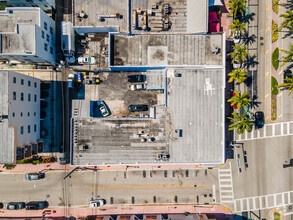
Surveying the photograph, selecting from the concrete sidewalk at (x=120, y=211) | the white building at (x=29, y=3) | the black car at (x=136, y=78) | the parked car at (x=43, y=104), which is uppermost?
the white building at (x=29, y=3)

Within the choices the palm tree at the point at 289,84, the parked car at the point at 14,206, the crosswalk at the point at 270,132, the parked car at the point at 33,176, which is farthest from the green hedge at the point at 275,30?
the parked car at the point at 14,206

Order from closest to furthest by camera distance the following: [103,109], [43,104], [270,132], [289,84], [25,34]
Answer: [25,34] < [289,84] < [103,109] < [43,104] < [270,132]

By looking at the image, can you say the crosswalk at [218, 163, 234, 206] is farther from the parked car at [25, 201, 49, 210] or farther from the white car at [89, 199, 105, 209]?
the parked car at [25, 201, 49, 210]

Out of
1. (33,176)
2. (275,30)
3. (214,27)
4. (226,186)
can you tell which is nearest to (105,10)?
(214,27)

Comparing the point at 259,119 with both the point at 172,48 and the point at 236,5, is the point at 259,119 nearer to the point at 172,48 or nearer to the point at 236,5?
the point at 236,5

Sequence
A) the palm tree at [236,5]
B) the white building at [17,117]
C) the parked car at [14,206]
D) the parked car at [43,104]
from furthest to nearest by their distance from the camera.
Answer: the parked car at [43,104], the parked car at [14,206], the palm tree at [236,5], the white building at [17,117]

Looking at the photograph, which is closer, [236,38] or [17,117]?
[17,117]

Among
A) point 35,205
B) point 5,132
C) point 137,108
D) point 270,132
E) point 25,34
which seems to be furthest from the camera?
point 270,132

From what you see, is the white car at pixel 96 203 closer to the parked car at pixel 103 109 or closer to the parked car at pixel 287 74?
the parked car at pixel 103 109
